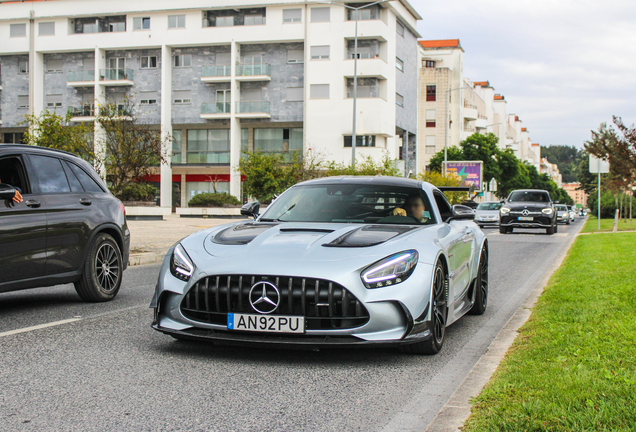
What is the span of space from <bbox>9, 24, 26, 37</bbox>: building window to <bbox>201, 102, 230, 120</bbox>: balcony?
16.6m

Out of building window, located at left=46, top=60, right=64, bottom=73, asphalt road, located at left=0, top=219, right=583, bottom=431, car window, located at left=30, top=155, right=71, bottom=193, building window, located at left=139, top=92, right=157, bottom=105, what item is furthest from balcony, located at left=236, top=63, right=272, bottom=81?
asphalt road, located at left=0, top=219, right=583, bottom=431

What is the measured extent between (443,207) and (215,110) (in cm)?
5277

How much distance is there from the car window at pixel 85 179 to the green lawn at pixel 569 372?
16.6 ft

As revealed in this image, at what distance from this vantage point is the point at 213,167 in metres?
60.9

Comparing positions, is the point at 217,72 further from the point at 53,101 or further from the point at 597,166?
the point at 597,166

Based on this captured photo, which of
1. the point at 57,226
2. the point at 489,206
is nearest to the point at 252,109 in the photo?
the point at 489,206

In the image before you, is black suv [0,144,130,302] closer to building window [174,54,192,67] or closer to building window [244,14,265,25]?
building window [244,14,265,25]

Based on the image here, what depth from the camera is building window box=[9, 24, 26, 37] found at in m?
60.3

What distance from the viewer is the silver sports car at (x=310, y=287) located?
4793mm

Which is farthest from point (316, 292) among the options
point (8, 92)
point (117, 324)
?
point (8, 92)

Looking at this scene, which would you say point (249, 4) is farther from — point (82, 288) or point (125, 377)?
point (125, 377)

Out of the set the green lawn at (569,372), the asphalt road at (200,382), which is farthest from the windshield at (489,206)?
the asphalt road at (200,382)

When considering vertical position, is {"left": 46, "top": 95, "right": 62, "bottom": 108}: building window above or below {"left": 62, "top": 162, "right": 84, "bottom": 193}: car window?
above

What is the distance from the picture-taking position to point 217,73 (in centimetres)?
5778
